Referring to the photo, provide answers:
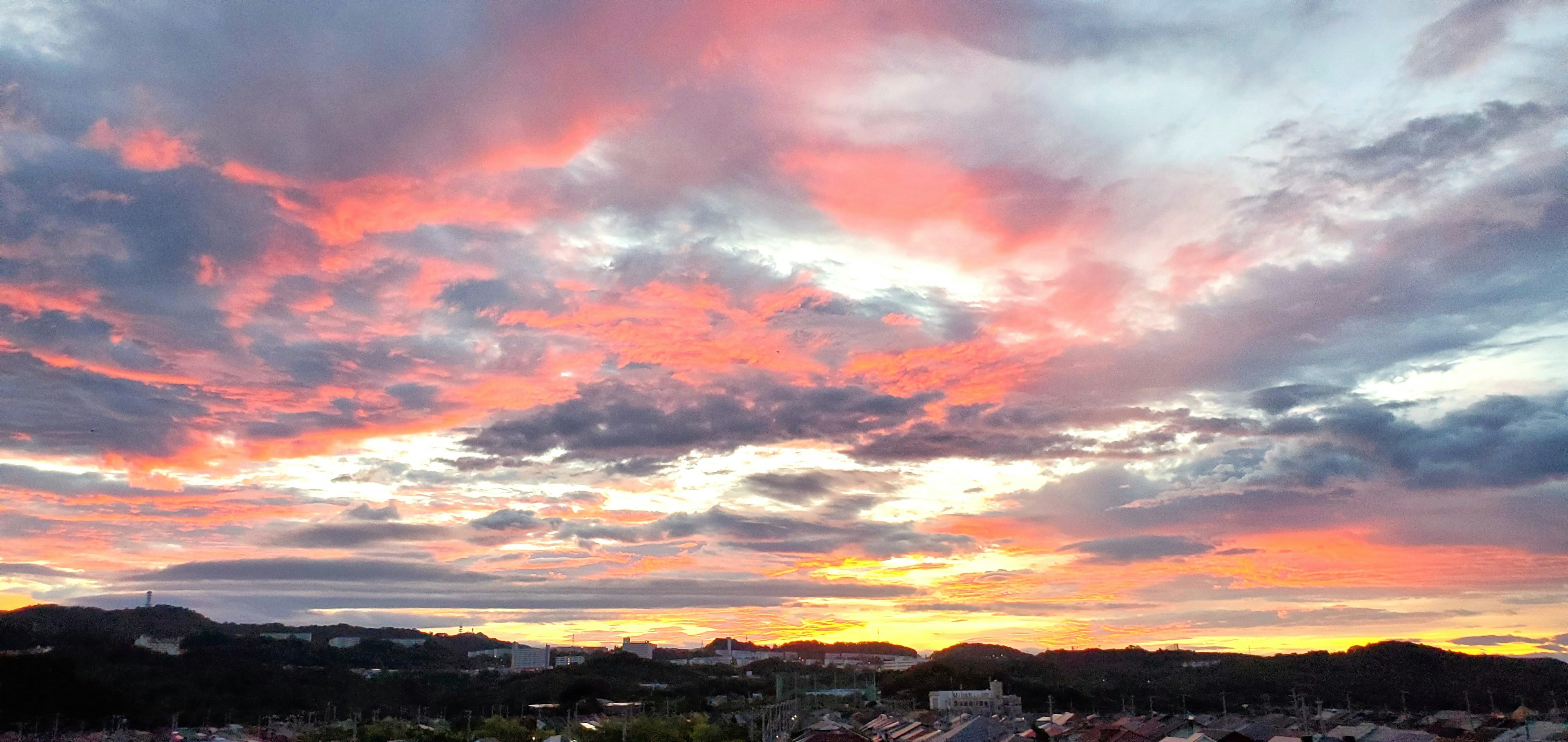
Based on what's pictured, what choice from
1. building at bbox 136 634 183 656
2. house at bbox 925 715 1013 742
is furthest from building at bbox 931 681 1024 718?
building at bbox 136 634 183 656

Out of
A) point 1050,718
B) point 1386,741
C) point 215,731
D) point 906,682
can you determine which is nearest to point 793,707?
point 1050,718

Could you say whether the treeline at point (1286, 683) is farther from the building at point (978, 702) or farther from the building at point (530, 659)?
the building at point (530, 659)

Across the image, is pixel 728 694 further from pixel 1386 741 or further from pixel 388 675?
pixel 1386 741

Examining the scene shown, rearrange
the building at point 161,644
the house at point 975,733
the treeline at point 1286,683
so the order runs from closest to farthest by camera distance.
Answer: the house at point 975,733
the treeline at point 1286,683
the building at point 161,644

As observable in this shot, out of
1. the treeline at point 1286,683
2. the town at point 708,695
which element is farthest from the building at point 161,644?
the treeline at point 1286,683

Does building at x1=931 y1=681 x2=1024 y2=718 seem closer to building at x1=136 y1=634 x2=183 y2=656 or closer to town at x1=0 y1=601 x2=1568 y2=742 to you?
town at x1=0 y1=601 x2=1568 y2=742
